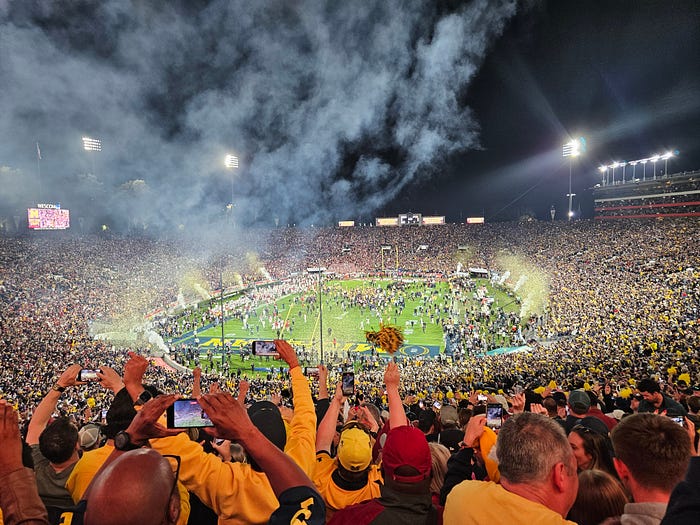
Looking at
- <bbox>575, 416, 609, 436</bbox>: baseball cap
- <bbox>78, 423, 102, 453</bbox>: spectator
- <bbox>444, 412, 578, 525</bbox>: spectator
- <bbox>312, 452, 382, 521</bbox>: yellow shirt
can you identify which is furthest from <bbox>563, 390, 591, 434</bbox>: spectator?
<bbox>78, 423, 102, 453</bbox>: spectator

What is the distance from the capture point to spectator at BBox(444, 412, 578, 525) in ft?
6.00

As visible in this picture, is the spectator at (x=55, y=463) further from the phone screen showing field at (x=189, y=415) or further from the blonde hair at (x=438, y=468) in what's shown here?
the blonde hair at (x=438, y=468)

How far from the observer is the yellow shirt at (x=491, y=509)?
70.1 inches

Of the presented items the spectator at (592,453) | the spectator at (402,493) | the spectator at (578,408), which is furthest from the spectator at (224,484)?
the spectator at (578,408)

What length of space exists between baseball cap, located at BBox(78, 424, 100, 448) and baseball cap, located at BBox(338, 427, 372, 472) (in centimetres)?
317

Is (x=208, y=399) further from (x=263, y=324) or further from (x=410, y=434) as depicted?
(x=263, y=324)

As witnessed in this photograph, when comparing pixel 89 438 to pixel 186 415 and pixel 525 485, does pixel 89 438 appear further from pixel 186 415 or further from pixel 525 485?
pixel 525 485

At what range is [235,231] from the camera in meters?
79.8

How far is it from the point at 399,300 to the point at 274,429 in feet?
122

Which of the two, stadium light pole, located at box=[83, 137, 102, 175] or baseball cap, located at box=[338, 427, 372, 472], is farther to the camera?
stadium light pole, located at box=[83, 137, 102, 175]

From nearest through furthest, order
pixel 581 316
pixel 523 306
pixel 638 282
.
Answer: pixel 581 316
pixel 638 282
pixel 523 306

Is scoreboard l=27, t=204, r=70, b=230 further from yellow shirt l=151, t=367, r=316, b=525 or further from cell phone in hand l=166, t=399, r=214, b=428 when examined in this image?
yellow shirt l=151, t=367, r=316, b=525

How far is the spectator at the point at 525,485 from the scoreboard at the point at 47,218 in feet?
210

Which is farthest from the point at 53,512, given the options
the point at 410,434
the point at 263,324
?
the point at 263,324
